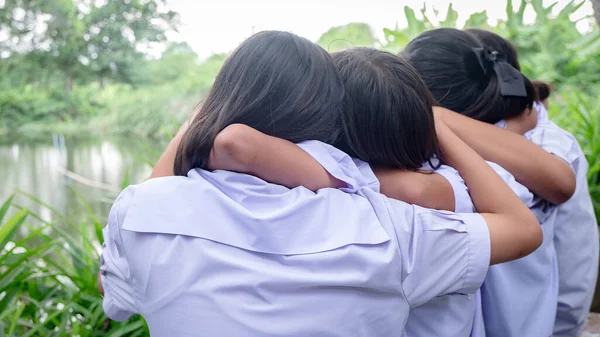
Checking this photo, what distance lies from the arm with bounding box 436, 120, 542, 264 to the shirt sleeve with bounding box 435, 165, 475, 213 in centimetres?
1

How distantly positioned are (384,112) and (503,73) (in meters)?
0.53

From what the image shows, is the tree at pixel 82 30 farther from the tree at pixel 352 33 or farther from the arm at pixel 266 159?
the arm at pixel 266 159

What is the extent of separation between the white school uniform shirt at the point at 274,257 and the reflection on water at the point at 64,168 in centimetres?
571

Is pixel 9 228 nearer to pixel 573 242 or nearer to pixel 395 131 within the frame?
pixel 395 131

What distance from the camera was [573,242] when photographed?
1.47 meters

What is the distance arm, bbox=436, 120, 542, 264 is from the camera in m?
0.92

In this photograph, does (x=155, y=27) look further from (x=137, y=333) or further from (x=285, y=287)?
(x=285, y=287)

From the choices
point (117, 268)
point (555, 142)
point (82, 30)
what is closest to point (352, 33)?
point (555, 142)

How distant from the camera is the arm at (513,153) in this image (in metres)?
1.25

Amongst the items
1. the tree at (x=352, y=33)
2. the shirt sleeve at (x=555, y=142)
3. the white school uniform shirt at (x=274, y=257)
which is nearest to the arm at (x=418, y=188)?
the white school uniform shirt at (x=274, y=257)

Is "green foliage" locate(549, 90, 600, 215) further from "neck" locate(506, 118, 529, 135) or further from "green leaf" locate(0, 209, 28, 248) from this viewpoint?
"green leaf" locate(0, 209, 28, 248)

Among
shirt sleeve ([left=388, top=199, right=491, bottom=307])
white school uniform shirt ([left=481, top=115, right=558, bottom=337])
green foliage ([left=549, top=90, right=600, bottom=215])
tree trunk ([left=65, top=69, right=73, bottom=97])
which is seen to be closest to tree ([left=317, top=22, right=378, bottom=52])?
green foliage ([left=549, top=90, right=600, bottom=215])

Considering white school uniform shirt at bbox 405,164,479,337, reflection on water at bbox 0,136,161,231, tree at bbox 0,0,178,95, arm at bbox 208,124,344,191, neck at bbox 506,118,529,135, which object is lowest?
reflection on water at bbox 0,136,161,231

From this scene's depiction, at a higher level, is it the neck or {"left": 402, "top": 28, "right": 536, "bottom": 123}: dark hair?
{"left": 402, "top": 28, "right": 536, "bottom": 123}: dark hair
